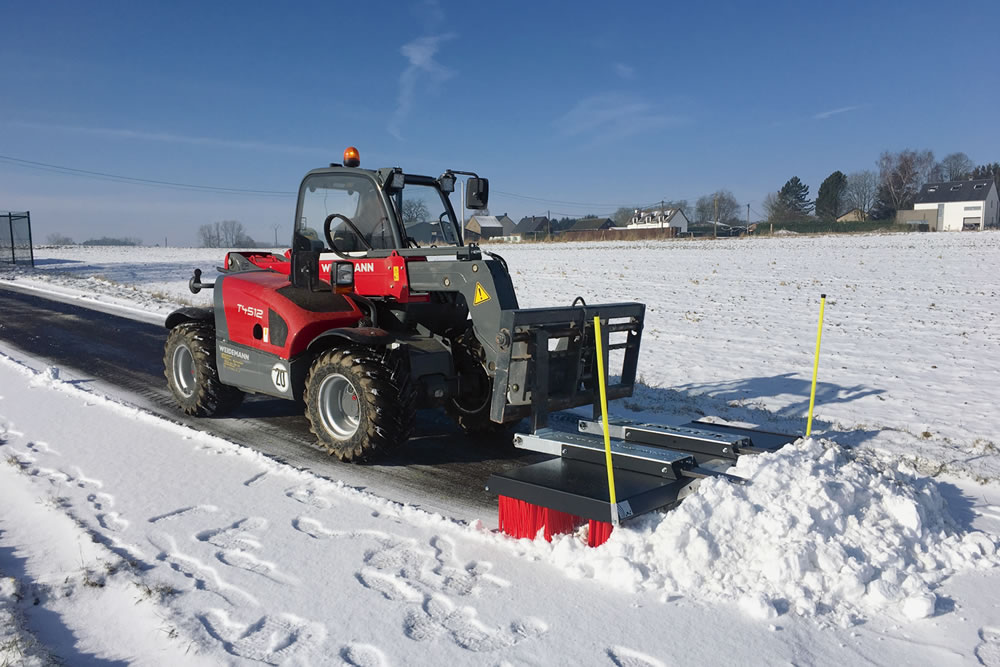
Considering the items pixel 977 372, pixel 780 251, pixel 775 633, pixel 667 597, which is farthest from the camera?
pixel 780 251

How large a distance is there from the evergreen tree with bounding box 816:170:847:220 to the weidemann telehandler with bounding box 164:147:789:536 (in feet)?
304

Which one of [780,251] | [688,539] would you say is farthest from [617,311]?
[780,251]

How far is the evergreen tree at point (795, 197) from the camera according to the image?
95.1 metres

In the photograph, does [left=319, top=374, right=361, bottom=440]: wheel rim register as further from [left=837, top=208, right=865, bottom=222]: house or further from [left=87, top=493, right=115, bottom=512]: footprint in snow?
[left=837, top=208, right=865, bottom=222]: house

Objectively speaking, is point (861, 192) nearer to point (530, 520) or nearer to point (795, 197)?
point (795, 197)

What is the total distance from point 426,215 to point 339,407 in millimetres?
1863

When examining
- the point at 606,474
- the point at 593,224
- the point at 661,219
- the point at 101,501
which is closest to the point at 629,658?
the point at 606,474

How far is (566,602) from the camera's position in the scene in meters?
3.63

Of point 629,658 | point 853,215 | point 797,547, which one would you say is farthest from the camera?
point 853,215

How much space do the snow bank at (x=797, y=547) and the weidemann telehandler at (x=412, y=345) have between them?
1.22ft

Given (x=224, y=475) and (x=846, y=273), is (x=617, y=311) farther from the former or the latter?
(x=846, y=273)

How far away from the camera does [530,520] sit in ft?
14.4

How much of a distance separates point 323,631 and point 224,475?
2.59m

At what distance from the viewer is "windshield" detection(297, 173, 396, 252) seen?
6148 millimetres
